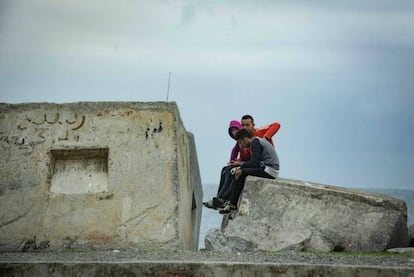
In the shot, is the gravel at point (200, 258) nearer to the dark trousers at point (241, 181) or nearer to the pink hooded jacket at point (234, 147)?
the dark trousers at point (241, 181)

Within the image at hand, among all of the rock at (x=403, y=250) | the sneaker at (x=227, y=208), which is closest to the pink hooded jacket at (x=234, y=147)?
the sneaker at (x=227, y=208)

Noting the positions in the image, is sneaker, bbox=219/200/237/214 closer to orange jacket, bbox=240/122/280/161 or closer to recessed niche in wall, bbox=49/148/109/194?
orange jacket, bbox=240/122/280/161

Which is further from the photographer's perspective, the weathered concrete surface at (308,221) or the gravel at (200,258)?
the weathered concrete surface at (308,221)

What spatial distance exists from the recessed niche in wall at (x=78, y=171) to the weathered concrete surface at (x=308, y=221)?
55.8 inches

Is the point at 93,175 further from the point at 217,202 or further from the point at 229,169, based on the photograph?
the point at 229,169

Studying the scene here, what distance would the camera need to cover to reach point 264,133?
27.7 ft

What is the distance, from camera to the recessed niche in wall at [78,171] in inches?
269

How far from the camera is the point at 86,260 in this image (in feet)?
17.4

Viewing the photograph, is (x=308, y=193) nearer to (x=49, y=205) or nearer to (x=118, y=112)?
(x=118, y=112)

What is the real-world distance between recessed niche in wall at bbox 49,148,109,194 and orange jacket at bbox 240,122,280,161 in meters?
2.17

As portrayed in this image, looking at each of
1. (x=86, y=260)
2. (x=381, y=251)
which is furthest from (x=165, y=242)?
(x=381, y=251)

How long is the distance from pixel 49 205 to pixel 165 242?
1.36 m

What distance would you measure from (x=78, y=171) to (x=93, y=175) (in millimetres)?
199

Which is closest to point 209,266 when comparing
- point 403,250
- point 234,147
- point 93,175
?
point 93,175
